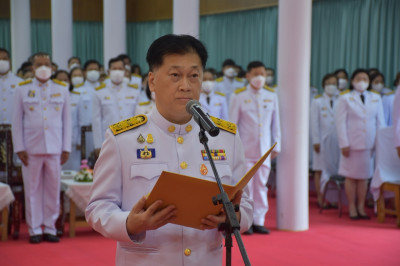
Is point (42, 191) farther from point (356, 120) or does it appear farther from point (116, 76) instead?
point (356, 120)

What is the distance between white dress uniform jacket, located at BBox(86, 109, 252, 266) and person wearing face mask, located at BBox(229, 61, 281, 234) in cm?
379

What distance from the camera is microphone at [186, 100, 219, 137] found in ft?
4.97

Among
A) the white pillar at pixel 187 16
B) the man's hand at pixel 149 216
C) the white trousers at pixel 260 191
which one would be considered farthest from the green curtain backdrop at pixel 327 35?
the man's hand at pixel 149 216

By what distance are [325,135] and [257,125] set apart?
243 cm

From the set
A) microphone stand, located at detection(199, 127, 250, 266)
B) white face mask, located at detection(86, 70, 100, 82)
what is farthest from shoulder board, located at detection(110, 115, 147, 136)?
white face mask, located at detection(86, 70, 100, 82)

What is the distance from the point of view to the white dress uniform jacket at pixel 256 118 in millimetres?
5742

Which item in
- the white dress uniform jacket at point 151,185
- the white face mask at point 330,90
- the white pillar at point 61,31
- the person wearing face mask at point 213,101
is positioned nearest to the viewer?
the white dress uniform jacket at point 151,185

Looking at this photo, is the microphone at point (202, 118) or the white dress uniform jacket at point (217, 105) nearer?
the microphone at point (202, 118)

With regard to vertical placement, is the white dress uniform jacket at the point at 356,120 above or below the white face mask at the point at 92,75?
below

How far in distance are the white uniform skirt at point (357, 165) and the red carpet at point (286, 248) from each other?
0.79 metres

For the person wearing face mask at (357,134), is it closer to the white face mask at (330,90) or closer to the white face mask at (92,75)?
the white face mask at (330,90)

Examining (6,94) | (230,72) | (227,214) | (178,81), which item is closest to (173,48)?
(178,81)

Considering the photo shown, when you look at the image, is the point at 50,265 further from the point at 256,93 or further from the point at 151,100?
the point at 256,93

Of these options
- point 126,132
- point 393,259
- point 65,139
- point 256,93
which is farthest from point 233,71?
point 126,132
